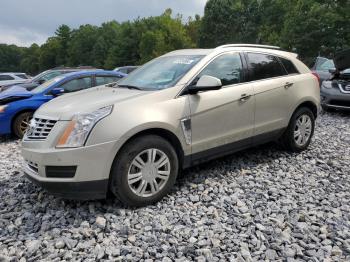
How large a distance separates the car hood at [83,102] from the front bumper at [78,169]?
39cm

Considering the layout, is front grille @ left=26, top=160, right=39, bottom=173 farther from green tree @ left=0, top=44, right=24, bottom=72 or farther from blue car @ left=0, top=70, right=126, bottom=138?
green tree @ left=0, top=44, right=24, bottom=72

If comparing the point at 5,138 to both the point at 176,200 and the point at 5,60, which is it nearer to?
the point at 176,200

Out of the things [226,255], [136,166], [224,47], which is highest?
[224,47]

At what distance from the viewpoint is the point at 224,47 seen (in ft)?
15.3

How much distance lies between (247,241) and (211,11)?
5038 cm

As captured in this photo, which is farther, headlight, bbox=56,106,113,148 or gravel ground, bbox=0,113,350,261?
headlight, bbox=56,106,113,148

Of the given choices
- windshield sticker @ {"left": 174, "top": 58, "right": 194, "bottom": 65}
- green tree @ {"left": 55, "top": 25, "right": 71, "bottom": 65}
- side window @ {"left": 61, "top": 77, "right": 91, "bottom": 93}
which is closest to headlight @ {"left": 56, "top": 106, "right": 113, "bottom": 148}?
windshield sticker @ {"left": 174, "top": 58, "right": 194, "bottom": 65}

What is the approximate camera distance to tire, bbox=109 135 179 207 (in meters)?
3.59

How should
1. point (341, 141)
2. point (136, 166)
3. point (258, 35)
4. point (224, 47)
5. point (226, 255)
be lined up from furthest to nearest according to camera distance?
point (258, 35)
point (341, 141)
point (224, 47)
point (136, 166)
point (226, 255)

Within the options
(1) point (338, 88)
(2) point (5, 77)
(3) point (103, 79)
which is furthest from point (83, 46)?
(1) point (338, 88)

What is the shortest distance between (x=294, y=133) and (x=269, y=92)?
94 centimetres

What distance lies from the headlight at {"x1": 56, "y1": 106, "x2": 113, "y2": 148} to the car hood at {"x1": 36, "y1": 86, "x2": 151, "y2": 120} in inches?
3.2

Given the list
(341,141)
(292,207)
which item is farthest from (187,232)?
(341,141)

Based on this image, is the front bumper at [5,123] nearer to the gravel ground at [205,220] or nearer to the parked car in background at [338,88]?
the gravel ground at [205,220]
